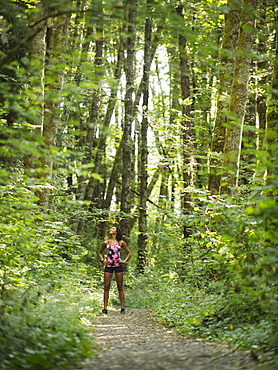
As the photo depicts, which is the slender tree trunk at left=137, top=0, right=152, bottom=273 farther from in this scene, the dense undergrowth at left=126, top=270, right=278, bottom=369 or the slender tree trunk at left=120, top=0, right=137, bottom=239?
the dense undergrowth at left=126, top=270, right=278, bottom=369

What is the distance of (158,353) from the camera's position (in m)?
5.39

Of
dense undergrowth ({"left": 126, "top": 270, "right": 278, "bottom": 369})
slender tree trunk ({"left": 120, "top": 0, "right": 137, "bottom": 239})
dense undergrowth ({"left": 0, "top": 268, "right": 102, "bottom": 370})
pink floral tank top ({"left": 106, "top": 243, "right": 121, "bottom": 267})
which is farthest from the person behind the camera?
slender tree trunk ({"left": 120, "top": 0, "right": 137, "bottom": 239})

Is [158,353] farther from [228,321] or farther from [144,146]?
[144,146]

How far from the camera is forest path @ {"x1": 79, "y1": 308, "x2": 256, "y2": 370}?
4539 mm

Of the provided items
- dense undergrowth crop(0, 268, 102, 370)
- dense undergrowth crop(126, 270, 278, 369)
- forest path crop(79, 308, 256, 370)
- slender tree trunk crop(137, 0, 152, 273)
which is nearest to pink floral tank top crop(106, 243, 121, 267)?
dense undergrowth crop(126, 270, 278, 369)

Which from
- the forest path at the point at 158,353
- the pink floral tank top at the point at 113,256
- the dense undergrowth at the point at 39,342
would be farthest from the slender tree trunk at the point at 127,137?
the dense undergrowth at the point at 39,342

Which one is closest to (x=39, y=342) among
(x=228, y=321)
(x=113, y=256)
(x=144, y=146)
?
(x=228, y=321)

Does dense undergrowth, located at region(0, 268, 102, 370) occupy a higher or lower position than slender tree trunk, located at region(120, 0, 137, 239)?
lower

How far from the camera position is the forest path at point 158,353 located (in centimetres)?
454

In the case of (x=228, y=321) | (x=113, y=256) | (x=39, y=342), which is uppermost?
(x=39, y=342)

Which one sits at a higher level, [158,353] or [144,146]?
[144,146]

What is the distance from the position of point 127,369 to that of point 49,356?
0.86 metres

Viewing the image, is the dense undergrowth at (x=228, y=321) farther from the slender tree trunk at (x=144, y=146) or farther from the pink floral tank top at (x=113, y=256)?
the slender tree trunk at (x=144, y=146)

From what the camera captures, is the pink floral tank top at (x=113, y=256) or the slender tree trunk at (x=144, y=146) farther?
the slender tree trunk at (x=144, y=146)
